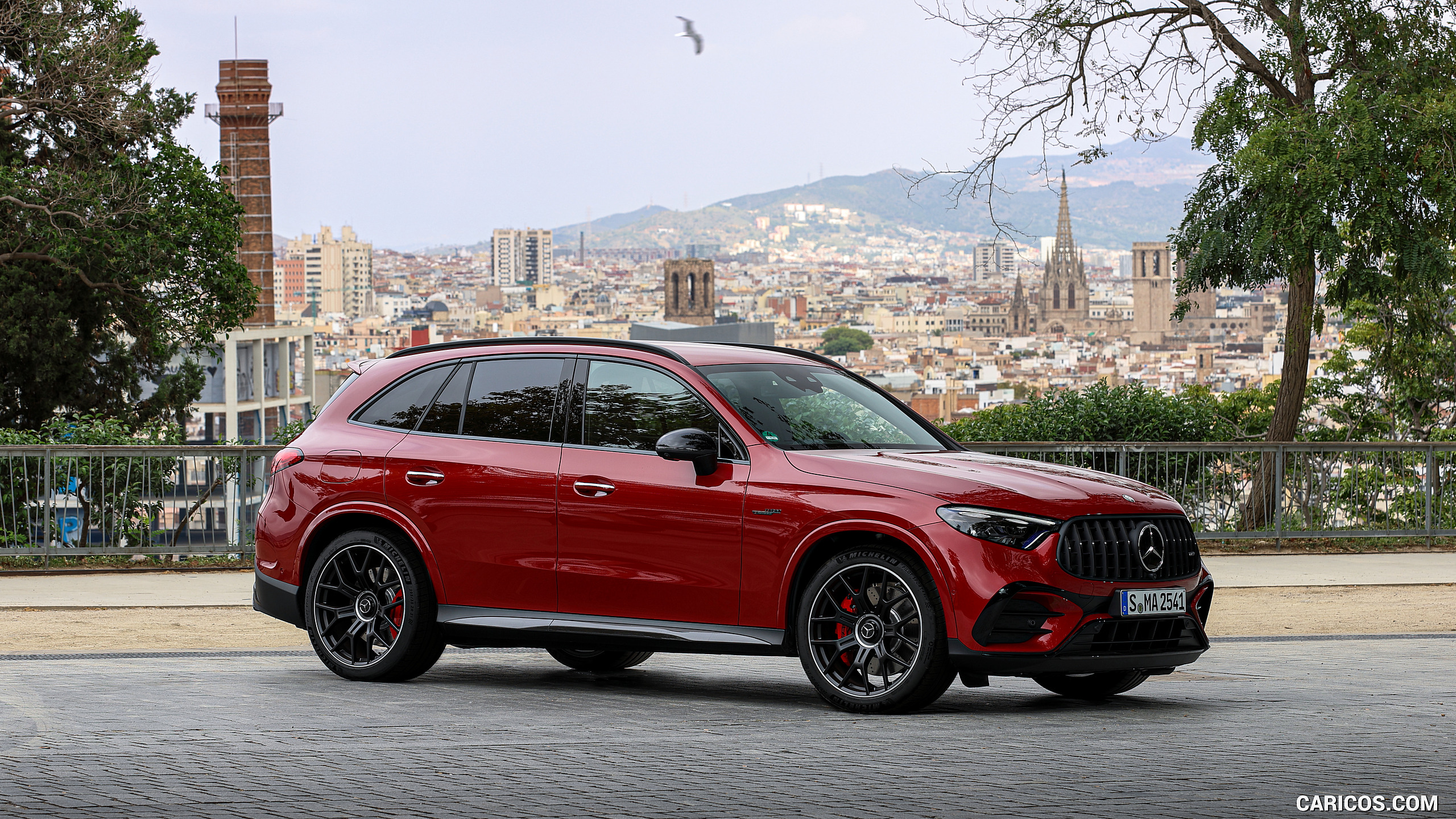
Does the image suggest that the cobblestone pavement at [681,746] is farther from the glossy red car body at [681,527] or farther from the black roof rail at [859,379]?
the black roof rail at [859,379]

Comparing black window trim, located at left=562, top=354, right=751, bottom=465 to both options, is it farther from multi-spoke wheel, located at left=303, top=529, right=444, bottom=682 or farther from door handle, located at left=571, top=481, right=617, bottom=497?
multi-spoke wheel, located at left=303, top=529, right=444, bottom=682

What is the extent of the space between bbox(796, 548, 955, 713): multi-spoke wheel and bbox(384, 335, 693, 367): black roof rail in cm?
141

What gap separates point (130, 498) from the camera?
16172 millimetres

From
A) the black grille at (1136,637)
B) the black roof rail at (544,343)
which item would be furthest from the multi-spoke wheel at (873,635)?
the black roof rail at (544,343)

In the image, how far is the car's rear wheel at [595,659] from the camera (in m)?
9.59

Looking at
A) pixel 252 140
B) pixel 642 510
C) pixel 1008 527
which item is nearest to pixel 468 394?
pixel 642 510

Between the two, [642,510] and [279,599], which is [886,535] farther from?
[279,599]

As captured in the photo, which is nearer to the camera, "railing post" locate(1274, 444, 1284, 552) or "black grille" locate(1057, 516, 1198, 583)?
"black grille" locate(1057, 516, 1198, 583)

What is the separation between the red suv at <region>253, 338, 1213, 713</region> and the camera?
Answer: 7.12 metres

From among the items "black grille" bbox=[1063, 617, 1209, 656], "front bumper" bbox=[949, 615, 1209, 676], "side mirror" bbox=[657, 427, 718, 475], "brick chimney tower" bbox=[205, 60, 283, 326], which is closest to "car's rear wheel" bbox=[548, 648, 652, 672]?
"side mirror" bbox=[657, 427, 718, 475]

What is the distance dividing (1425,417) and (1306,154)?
30.3 feet

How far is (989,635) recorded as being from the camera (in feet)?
23.0

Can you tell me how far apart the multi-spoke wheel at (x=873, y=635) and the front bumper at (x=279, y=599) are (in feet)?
9.77

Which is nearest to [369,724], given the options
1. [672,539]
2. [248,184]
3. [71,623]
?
[672,539]
